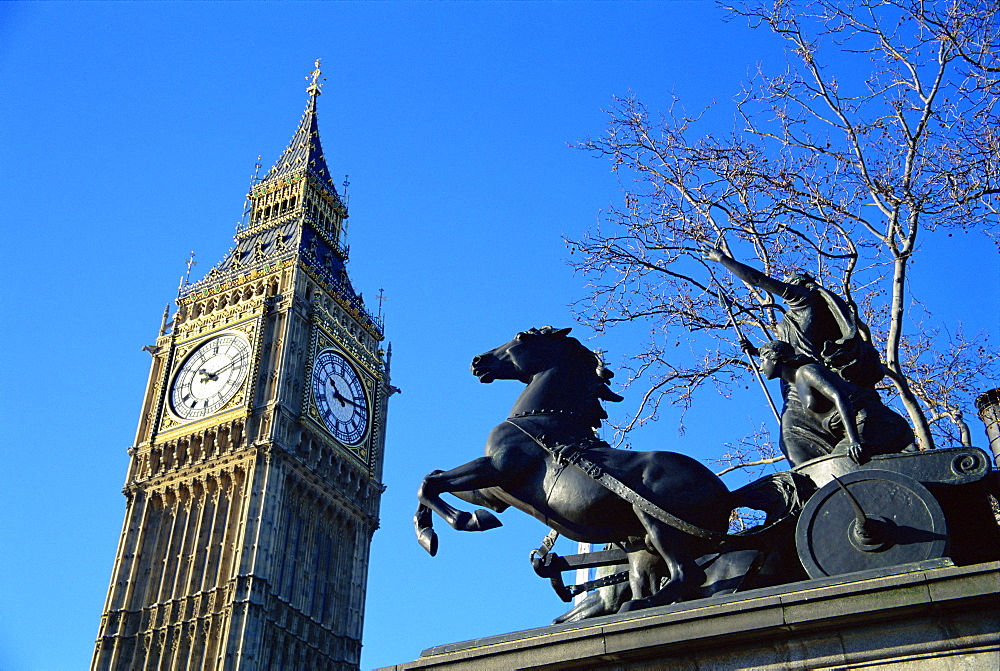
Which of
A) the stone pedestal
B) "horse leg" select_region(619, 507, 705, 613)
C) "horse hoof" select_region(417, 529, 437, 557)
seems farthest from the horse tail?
"horse hoof" select_region(417, 529, 437, 557)

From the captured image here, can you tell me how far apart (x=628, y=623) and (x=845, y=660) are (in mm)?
1192

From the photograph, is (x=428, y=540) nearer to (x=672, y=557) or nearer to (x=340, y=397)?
(x=672, y=557)

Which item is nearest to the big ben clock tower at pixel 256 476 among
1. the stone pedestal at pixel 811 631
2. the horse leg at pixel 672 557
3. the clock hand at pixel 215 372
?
the clock hand at pixel 215 372

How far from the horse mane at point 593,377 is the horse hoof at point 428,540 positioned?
1446mm

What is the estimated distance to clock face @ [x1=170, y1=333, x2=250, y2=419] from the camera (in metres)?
54.4

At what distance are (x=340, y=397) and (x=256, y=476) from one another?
7.22m

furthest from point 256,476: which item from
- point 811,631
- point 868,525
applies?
point 811,631

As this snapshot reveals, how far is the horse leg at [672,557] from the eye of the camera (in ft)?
23.8

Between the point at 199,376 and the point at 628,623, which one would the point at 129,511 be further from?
the point at 628,623

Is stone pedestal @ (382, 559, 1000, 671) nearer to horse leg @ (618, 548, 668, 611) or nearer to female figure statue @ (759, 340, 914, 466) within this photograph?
horse leg @ (618, 548, 668, 611)

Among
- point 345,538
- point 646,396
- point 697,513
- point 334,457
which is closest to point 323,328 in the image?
point 334,457

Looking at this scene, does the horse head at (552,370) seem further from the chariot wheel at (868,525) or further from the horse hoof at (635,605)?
the chariot wheel at (868,525)

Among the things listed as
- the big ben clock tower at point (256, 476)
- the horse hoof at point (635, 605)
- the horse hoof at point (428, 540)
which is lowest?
the horse hoof at point (635, 605)

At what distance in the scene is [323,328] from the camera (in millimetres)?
56469
